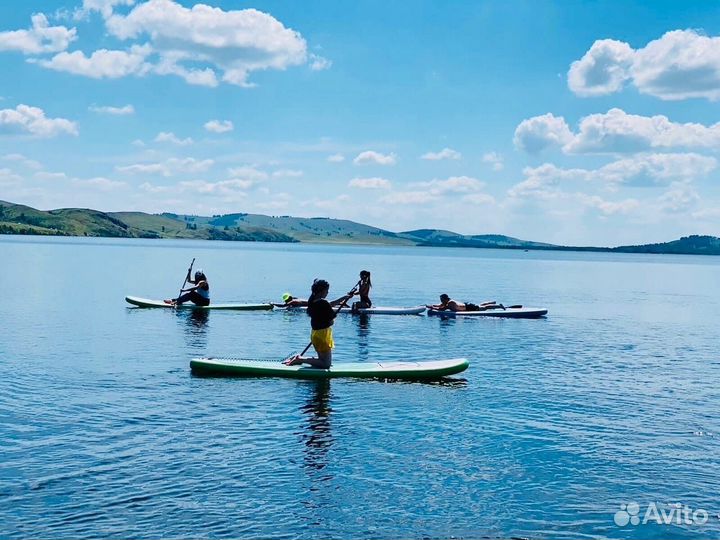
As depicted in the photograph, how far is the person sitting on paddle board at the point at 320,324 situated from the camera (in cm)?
2336

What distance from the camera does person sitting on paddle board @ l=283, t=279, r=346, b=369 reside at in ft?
76.6

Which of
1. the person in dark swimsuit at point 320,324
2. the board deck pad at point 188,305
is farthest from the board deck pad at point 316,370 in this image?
the board deck pad at point 188,305

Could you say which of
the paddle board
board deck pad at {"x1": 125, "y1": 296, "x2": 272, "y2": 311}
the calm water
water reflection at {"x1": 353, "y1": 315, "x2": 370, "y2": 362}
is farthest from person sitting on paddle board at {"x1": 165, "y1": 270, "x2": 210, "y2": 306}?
the paddle board

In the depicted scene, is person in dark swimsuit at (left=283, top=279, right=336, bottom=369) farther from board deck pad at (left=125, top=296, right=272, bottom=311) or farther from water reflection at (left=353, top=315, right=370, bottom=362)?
board deck pad at (left=125, top=296, right=272, bottom=311)

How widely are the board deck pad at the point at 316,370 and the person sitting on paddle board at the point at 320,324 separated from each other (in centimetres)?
30

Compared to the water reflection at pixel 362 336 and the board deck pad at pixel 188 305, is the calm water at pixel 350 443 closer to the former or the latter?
the water reflection at pixel 362 336

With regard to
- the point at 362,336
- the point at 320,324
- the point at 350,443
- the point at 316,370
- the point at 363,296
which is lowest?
the point at 350,443

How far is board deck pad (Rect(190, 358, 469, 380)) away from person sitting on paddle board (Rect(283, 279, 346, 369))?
301 mm

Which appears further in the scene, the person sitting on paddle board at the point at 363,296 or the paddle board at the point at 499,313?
the paddle board at the point at 499,313

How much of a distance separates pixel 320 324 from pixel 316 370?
1990 mm

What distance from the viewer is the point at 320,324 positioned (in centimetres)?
2412

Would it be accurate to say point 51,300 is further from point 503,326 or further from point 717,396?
point 717,396

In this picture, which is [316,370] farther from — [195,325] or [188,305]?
[188,305]

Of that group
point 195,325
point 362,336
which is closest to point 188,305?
point 195,325
